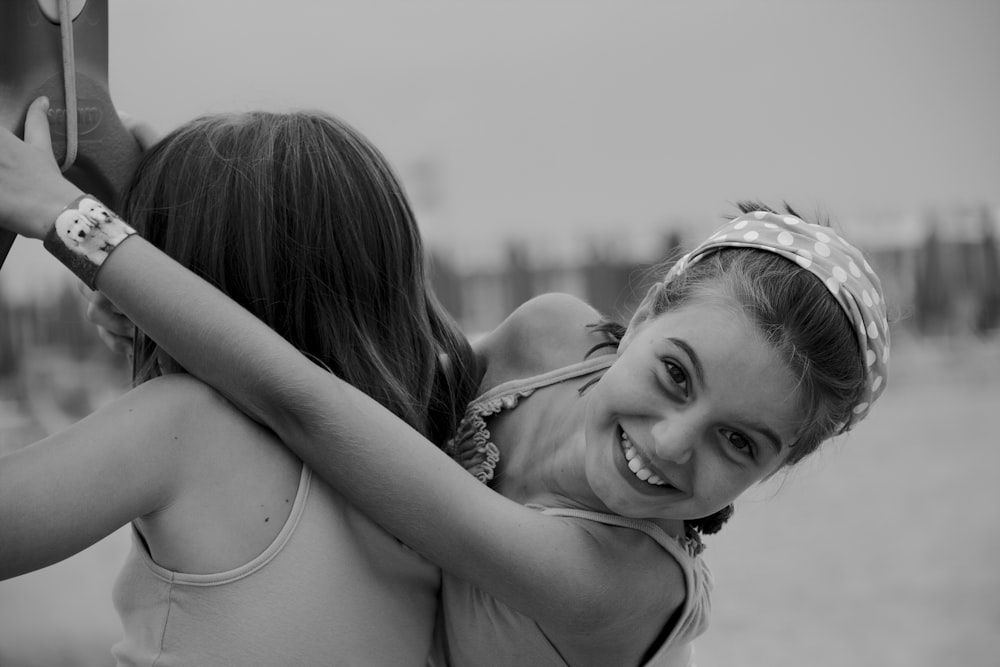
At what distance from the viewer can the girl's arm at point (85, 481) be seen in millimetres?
1093

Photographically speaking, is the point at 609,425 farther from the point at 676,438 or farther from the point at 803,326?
the point at 803,326

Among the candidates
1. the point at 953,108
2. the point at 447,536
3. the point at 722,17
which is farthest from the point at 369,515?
the point at 953,108

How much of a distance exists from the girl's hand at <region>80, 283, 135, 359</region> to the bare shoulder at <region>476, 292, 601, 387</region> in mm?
644

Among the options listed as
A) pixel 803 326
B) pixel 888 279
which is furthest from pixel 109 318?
pixel 888 279

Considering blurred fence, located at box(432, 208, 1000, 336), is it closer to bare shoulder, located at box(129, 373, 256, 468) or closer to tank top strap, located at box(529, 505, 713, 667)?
tank top strap, located at box(529, 505, 713, 667)

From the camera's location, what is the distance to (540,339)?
1889 millimetres

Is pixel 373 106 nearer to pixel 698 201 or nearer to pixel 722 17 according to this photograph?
pixel 698 201

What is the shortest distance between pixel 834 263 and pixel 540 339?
58cm

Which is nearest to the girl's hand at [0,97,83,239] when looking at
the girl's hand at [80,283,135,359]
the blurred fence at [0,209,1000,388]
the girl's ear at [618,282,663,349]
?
the girl's hand at [80,283,135,359]

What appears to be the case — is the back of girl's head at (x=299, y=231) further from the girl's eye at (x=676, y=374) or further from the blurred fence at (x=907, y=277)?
the blurred fence at (x=907, y=277)

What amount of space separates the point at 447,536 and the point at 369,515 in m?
0.11

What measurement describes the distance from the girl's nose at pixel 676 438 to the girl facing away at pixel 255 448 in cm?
38

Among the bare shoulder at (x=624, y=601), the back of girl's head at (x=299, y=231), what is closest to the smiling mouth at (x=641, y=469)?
the bare shoulder at (x=624, y=601)

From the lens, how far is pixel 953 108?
26938 mm
